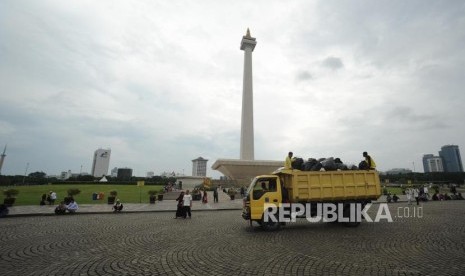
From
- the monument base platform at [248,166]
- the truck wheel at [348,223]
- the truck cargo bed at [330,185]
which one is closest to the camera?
the truck cargo bed at [330,185]

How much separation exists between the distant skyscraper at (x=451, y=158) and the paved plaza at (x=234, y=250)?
173821mm

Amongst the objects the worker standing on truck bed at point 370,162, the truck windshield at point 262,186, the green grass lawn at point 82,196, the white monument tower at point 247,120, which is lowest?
the green grass lawn at point 82,196

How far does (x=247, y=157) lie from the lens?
51.6 metres

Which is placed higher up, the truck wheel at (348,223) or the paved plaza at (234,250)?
the truck wheel at (348,223)

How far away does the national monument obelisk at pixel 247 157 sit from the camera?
4838 cm

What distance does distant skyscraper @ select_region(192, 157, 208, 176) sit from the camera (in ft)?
589

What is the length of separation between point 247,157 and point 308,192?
4000 cm

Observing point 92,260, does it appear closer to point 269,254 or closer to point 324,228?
point 269,254

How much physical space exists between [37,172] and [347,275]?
15817 centimetres

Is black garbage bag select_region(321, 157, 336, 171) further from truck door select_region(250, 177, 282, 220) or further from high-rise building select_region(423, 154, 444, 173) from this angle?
high-rise building select_region(423, 154, 444, 173)

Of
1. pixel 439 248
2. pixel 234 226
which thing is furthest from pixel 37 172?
pixel 439 248

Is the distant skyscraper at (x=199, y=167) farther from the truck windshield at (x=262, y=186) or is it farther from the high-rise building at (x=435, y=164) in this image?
the truck windshield at (x=262, y=186)

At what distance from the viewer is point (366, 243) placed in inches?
347

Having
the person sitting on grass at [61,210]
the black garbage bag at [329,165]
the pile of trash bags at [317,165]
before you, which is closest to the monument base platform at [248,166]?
the person sitting on grass at [61,210]
